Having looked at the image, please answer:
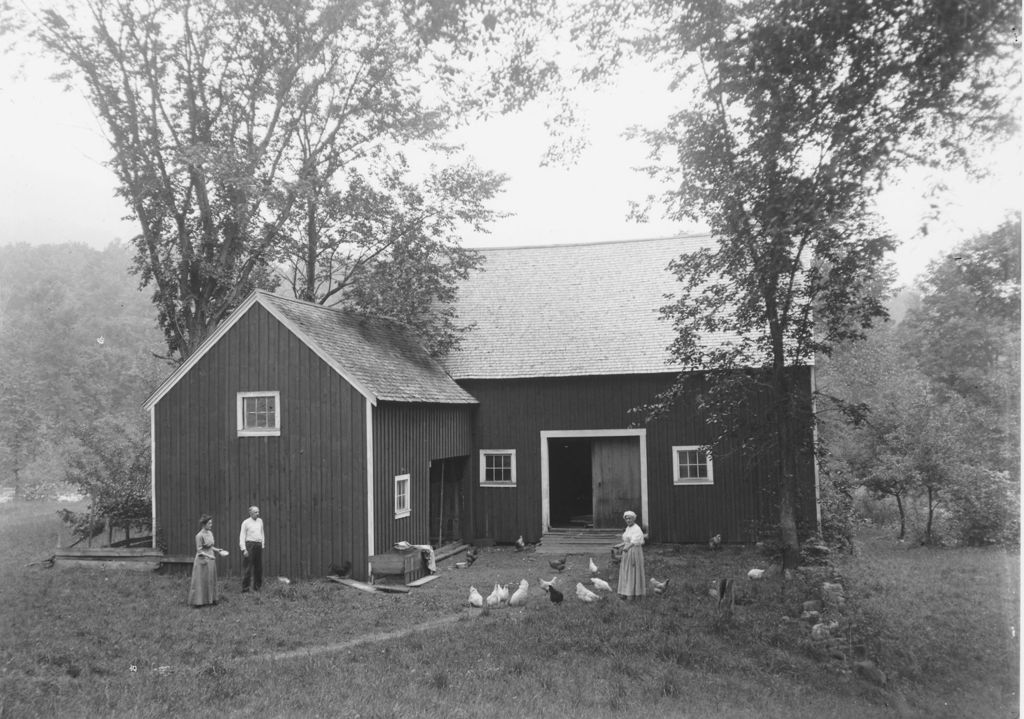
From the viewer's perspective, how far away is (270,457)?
1514 cm

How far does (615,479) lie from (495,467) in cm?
326

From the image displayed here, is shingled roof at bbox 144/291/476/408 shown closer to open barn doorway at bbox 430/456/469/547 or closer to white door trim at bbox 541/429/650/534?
open barn doorway at bbox 430/456/469/547

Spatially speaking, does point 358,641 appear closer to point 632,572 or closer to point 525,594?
point 525,594

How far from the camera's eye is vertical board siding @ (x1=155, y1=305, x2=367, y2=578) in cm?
1473

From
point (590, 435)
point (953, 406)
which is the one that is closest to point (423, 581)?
point (590, 435)

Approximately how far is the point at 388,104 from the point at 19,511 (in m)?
20.4

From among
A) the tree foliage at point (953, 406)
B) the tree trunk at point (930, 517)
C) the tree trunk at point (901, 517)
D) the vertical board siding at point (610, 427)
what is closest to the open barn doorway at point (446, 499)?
the vertical board siding at point (610, 427)

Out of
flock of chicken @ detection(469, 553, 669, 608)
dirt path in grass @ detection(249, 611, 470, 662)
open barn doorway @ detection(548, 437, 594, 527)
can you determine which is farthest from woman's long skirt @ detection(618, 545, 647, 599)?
open barn doorway @ detection(548, 437, 594, 527)

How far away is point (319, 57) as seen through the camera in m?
14.0

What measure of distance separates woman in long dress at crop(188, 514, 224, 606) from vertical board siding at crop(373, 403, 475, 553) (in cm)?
336

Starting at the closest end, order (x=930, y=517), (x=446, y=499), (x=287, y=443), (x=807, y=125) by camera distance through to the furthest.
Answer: (x=807, y=125), (x=930, y=517), (x=287, y=443), (x=446, y=499)

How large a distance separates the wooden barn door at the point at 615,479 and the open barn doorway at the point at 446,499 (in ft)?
11.8

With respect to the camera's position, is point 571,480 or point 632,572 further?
point 571,480

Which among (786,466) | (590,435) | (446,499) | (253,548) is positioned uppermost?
(590,435)
